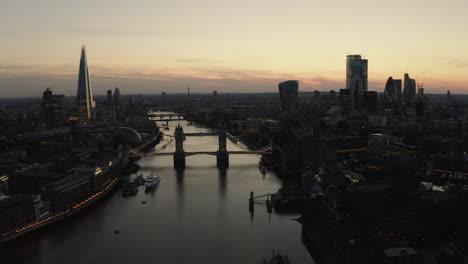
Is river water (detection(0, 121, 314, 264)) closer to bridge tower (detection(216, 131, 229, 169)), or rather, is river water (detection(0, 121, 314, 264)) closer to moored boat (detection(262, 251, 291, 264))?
moored boat (detection(262, 251, 291, 264))

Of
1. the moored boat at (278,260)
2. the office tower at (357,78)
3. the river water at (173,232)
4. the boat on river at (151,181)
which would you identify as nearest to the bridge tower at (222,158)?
the river water at (173,232)

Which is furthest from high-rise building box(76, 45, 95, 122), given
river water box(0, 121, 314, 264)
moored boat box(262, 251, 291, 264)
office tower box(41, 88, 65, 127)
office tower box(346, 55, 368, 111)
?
moored boat box(262, 251, 291, 264)

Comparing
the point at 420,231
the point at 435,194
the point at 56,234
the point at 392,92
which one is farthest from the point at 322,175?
the point at 392,92

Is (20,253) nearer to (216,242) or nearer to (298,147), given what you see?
(216,242)

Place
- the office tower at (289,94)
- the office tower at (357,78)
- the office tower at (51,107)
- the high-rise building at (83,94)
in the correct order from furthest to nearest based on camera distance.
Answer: the office tower at (289,94)
the office tower at (357,78)
the office tower at (51,107)
the high-rise building at (83,94)

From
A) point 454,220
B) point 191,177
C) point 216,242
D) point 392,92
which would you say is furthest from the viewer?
point 392,92

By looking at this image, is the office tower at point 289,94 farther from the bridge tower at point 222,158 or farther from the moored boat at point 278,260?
the moored boat at point 278,260
